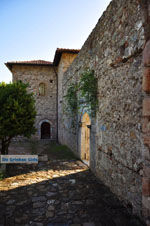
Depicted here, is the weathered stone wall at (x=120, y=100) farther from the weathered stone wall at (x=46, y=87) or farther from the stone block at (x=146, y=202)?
the weathered stone wall at (x=46, y=87)

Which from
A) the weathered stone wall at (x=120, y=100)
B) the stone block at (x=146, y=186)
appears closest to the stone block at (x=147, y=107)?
the weathered stone wall at (x=120, y=100)

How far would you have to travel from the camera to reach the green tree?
5.54 m

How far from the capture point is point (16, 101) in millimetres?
5703

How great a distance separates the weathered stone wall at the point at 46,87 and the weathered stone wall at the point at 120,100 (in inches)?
339

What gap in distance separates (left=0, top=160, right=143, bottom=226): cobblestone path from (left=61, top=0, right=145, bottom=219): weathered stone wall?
1.00 ft

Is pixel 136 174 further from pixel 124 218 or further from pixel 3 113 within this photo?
pixel 3 113

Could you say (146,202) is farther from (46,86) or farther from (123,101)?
(46,86)

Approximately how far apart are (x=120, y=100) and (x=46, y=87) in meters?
10.5

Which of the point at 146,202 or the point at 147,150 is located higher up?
the point at 147,150

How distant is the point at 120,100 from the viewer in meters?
3.28

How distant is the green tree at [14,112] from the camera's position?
554 centimetres

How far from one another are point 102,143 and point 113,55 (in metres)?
2.23

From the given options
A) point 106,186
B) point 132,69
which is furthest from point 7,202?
point 132,69

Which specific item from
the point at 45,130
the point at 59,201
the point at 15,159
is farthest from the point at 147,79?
the point at 45,130
